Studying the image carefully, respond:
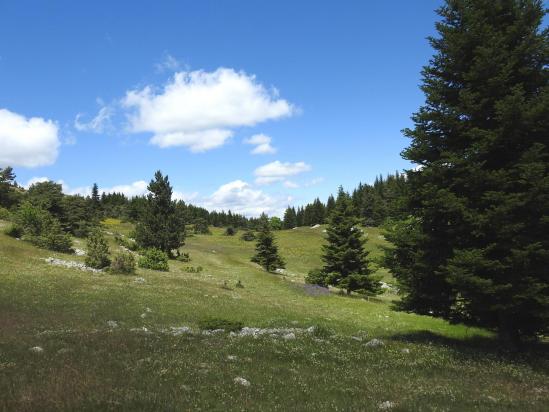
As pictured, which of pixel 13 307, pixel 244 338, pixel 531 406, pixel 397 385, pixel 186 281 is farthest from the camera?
pixel 186 281

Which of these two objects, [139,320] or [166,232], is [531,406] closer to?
[139,320]

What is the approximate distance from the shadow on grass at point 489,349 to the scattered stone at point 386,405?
8.71 meters

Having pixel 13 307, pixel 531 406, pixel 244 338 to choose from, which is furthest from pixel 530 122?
pixel 13 307

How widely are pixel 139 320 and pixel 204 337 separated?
305 inches

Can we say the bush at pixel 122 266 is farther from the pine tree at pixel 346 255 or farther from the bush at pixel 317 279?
the bush at pixel 317 279

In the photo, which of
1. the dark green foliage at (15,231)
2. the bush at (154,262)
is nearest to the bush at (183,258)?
the bush at (154,262)

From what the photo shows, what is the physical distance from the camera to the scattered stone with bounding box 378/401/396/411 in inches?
410

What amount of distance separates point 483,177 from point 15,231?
58423mm

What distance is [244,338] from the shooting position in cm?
1972

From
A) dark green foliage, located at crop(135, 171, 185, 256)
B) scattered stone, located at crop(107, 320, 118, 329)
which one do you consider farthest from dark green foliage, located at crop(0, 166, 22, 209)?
scattered stone, located at crop(107, 320, 118, 329)

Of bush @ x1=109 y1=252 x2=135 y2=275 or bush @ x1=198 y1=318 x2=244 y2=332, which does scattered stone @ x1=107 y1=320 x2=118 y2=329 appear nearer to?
bush @ x1=198 y1=318 x2=244 y2=332

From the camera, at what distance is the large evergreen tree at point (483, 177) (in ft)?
56.5

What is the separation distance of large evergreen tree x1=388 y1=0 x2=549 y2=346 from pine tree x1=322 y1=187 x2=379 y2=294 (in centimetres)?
3493

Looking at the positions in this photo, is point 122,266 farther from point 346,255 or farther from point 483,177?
point 483,177
